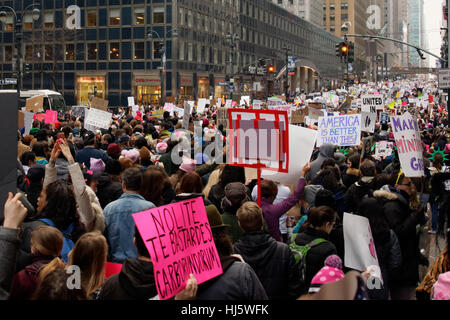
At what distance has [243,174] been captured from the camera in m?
8.39

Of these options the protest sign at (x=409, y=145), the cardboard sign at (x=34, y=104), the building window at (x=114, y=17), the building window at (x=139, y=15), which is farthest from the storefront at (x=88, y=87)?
the protest sign at (x=409, y=145)

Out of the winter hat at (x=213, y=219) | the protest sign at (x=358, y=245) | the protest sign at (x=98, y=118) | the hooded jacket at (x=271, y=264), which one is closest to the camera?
the winter hat at (x=213, y=219)

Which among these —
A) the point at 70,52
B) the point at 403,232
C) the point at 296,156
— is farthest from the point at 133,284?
the point at 70,52

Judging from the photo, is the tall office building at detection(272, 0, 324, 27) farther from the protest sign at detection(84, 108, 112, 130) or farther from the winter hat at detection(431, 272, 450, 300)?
the winter hat at detection(431, 272, 450, 300)

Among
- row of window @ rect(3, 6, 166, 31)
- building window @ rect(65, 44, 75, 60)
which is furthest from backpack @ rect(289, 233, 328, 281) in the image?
building window @ rect(65, 44, 75, 60)

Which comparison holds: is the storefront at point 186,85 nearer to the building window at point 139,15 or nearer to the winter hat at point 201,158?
the building window at point 139,15

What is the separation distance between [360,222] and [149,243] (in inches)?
87.8

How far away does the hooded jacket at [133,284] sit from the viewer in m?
3.73

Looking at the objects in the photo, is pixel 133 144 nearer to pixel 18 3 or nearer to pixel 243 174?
pixel 243 174

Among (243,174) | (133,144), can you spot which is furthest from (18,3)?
(243,174)

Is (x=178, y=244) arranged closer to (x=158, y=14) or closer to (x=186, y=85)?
(x=158, y=14)

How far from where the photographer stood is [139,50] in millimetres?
64812

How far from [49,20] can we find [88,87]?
8.61 meters

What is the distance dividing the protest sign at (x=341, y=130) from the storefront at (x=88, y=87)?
5497 cm
